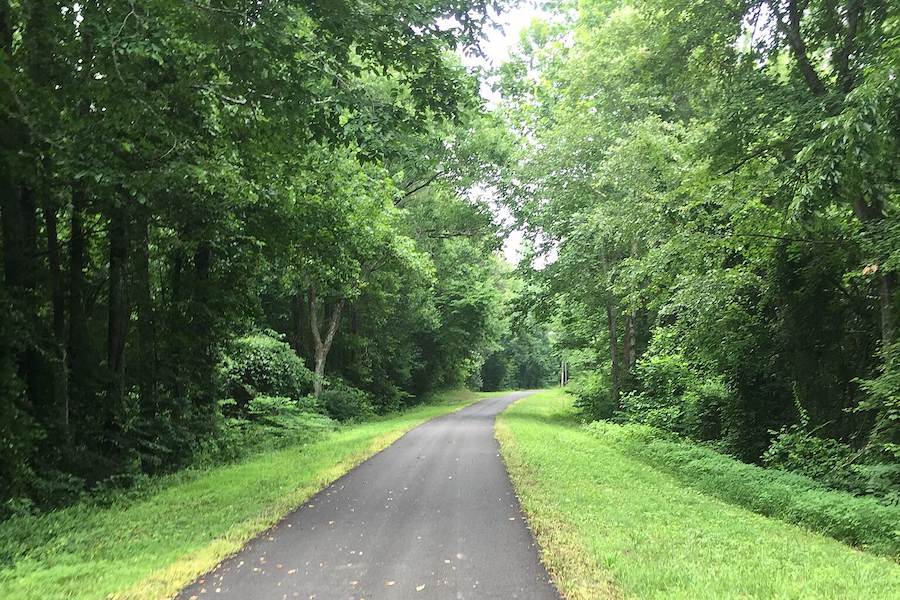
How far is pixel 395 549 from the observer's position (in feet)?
19.9

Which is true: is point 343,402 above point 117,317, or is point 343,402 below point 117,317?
below

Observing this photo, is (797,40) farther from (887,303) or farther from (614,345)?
(614,345)

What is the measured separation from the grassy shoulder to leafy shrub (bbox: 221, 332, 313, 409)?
7.81 meters

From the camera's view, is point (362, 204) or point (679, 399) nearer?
point (362, 204)

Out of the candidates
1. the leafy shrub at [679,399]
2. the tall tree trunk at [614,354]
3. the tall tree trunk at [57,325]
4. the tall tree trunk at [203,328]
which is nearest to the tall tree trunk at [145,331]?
the tall tree trunk at [203,328]

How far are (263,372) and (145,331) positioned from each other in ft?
20.8

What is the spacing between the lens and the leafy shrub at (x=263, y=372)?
1889 cm

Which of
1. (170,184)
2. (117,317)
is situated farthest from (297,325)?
(170,184)

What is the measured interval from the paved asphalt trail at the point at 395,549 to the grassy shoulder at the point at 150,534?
0.30 m

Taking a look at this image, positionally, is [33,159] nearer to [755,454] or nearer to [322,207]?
[322,207]

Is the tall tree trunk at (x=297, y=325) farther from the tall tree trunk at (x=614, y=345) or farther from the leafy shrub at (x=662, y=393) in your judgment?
the leafy shrub at (x=662, y=393)

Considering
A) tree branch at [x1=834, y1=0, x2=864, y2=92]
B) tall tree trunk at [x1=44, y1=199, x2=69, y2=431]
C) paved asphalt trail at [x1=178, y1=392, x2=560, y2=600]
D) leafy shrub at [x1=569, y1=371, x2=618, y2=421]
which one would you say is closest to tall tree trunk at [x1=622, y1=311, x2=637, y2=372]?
leafy shrub at [x1=569, y1=371, x2=618, y2=421]

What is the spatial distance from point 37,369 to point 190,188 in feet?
12.7

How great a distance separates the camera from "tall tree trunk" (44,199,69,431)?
983 cm
